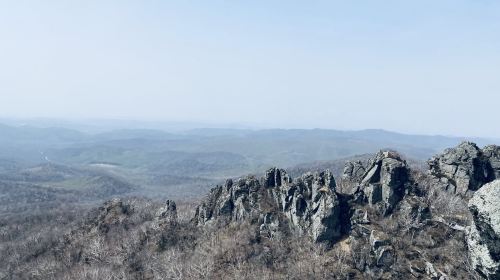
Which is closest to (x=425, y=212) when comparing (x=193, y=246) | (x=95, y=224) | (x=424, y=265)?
(x=424, y=265)

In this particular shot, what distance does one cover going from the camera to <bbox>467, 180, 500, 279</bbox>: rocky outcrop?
3272cm

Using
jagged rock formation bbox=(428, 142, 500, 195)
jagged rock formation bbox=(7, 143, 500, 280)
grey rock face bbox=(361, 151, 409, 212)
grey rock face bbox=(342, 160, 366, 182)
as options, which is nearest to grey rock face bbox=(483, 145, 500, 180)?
jagged rock formation bbox=(428, 142, 500, 195)

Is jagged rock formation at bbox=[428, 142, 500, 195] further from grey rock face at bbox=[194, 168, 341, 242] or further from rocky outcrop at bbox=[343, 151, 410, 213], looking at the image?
grey rock face at bbox=[194, 168, 341, 242]

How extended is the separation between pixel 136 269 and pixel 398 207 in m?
57.3

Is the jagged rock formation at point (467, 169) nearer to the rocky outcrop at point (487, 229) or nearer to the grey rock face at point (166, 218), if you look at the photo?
the grey rock face at point (166, 218)

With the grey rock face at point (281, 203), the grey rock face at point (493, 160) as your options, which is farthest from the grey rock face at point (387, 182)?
the grey rock face at point (493, 160)

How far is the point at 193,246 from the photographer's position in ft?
352

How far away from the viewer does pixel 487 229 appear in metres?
33.5

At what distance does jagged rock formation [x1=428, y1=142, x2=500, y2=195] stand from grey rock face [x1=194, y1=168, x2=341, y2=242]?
2559 cm

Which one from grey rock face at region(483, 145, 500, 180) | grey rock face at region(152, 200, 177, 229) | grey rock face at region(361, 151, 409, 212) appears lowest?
grey rock face at region(152, 200, 177, 229)

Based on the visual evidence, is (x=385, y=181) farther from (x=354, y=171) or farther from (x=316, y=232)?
(x=354, y=171)

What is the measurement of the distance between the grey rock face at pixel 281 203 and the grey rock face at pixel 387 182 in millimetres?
7756

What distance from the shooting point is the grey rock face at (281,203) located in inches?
3696

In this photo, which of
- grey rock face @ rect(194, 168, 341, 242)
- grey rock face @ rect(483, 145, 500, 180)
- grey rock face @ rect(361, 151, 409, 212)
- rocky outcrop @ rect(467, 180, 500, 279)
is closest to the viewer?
rocky outcrop @ rect(467, 180, 500, 279)
